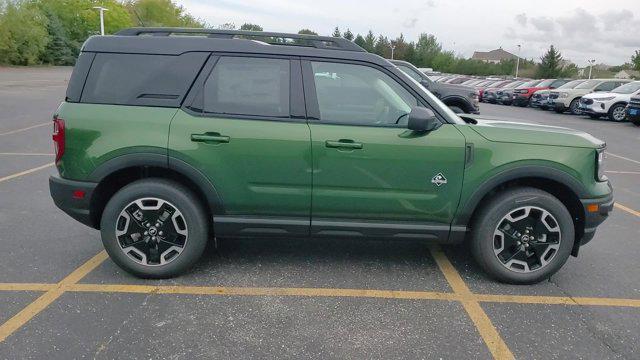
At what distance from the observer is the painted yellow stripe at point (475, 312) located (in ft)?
9.59

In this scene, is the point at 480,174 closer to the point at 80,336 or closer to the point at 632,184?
the point at 80,336

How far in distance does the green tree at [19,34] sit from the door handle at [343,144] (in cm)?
5301

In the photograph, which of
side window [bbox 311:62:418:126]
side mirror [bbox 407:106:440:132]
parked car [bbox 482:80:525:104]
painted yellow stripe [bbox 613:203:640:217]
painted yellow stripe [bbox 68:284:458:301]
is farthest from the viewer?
parked car [bbox 482:80:525:104]

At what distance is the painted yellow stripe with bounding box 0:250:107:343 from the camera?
118 inches

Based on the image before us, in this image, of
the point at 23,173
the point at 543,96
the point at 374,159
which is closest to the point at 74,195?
the point at 374,159

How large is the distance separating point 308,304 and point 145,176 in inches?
62.9

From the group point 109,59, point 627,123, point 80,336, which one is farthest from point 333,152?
point 627,123

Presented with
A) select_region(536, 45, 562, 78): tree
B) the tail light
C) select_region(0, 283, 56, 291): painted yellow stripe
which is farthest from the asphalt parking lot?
select_region(536, 45, 562, 78): tree

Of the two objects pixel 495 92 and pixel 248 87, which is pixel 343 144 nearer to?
pixel 248 87

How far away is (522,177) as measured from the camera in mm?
3629

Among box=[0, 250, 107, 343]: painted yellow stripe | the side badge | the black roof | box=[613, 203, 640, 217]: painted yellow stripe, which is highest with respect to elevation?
the black roof

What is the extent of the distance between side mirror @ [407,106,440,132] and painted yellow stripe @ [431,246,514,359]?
49.9 inches

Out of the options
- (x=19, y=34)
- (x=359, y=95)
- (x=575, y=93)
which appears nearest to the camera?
(x=359, y=95)

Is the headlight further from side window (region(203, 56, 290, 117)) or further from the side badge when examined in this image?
side window (region(203, 56, 290, 117))
